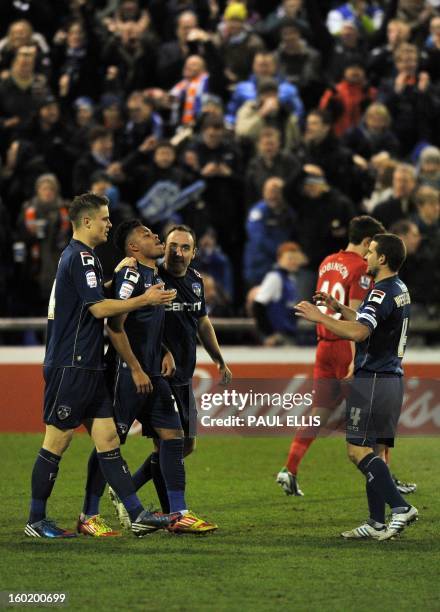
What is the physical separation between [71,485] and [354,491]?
207 cm

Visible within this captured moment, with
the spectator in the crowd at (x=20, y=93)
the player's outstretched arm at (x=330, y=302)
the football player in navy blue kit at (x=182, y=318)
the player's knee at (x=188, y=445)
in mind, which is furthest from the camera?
the spectator in the crowd at (x=20, y=93)

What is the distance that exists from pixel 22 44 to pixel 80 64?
29.4 inches

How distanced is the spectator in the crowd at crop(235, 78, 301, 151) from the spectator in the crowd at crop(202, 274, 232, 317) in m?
2.05

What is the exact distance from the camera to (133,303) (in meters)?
7.45

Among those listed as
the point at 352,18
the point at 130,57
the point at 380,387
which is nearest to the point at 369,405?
the point at 380,387

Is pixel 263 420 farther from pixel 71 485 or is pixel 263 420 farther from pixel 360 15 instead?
pixel 360 15

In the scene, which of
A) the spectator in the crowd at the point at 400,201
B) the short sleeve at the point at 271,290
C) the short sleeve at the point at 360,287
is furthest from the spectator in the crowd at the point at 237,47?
the short sleeve at the point at 360,287

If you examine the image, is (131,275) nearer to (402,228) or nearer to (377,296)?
(377,296)

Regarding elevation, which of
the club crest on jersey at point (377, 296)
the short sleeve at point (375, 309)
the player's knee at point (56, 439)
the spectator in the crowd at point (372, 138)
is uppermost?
the spectator in the crowd at point (372, 138)

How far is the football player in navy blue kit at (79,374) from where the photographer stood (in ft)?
25.0

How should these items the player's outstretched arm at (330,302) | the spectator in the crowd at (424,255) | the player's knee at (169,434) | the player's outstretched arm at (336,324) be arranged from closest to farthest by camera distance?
the player's outstretched arm at (336,324), the player's outstretched arm at (330,302), the player's knee at (169,434), the spectator in the crowd at (424,255)

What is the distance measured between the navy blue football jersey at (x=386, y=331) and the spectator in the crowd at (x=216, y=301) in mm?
6001

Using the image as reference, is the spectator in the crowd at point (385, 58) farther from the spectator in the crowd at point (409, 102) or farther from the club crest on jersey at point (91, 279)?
the club crest on jersey at point (91, 279)

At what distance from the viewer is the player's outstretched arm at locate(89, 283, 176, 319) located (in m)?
7.44
